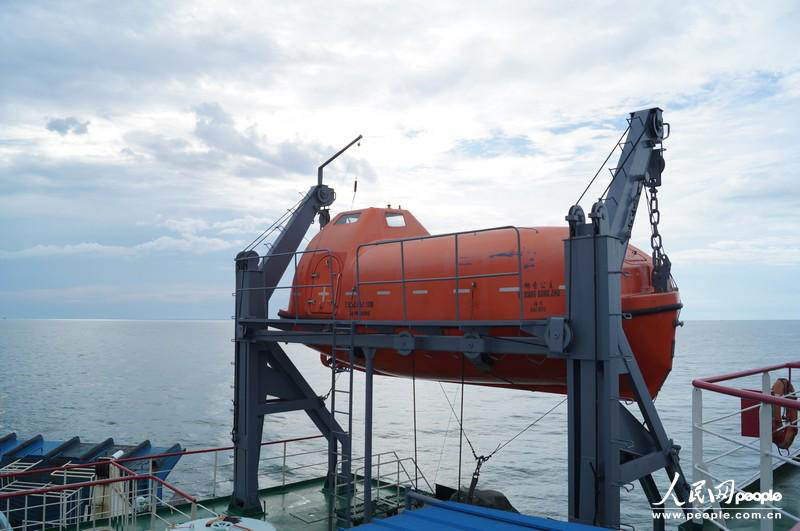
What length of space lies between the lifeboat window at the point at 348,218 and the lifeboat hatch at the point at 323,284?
0.98m

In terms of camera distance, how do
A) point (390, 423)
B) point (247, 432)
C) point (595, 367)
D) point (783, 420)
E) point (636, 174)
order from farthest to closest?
point (390, 423) → point (247, 432) → point (636, 174) → point (783, 420) → point (595, 367)

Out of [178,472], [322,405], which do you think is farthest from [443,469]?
[322,405]

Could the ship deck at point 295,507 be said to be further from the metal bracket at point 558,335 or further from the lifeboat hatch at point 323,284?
the metal bracket at point 558,335

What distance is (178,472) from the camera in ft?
106

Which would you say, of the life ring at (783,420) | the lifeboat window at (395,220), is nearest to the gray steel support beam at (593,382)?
the life ring at (783,420)

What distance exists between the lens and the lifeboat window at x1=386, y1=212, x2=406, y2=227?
42.7ft

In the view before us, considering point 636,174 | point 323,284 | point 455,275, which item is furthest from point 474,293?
point 323,284

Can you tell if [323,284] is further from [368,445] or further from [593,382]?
[593,382]

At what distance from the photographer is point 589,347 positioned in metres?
7.72

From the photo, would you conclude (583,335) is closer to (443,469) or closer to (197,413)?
(443,469)

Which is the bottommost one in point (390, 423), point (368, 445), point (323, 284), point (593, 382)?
point (390, 423)

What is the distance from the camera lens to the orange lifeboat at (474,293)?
891 centimetres

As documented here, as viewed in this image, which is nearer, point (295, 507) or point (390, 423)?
point (295, 507)

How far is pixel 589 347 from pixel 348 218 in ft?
22.1
